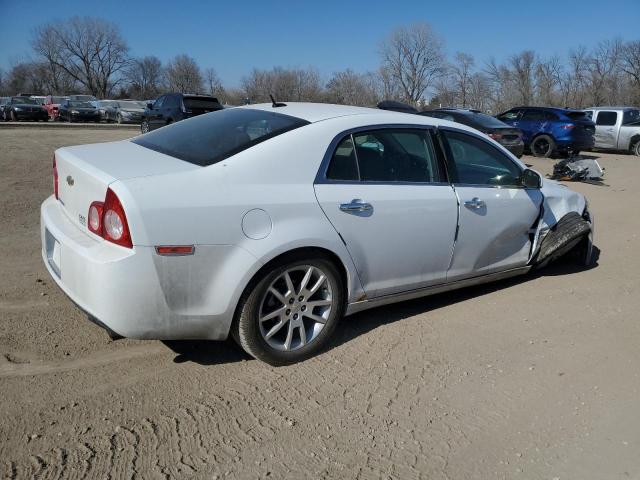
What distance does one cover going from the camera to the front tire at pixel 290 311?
3.08 m

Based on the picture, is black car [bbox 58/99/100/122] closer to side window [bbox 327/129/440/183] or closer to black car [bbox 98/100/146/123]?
black car [bbox 98/100/146/123]

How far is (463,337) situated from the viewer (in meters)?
3.81

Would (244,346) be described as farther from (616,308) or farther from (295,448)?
(616,308)

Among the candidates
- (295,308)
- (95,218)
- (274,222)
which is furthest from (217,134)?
(295,308)

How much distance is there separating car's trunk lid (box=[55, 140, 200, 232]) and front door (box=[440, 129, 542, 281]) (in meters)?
2.03

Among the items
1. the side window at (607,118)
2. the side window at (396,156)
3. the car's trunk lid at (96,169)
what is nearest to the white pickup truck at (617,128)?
the side window at (607,118)

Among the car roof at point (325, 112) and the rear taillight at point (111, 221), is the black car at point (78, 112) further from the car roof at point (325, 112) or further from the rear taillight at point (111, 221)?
the rear taillight at point (111, 221)

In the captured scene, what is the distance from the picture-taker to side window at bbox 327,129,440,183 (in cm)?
348

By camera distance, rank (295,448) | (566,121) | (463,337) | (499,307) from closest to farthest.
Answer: (295,448) → (463,337) → (499,307) → (566,121)

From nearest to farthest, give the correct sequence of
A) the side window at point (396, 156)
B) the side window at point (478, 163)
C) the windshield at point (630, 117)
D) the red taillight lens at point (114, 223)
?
the red taillight lens at point (114, 223)
the side window at point (396, 156)
the side window at point (478, 163)
the windshield at point (630, 117)

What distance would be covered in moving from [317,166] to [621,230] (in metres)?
5.63

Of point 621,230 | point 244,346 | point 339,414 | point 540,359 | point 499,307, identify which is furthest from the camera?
point 621,230

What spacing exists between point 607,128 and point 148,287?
21.1 metres

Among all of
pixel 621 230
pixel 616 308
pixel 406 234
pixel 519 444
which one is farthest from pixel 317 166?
pixel 621 230
